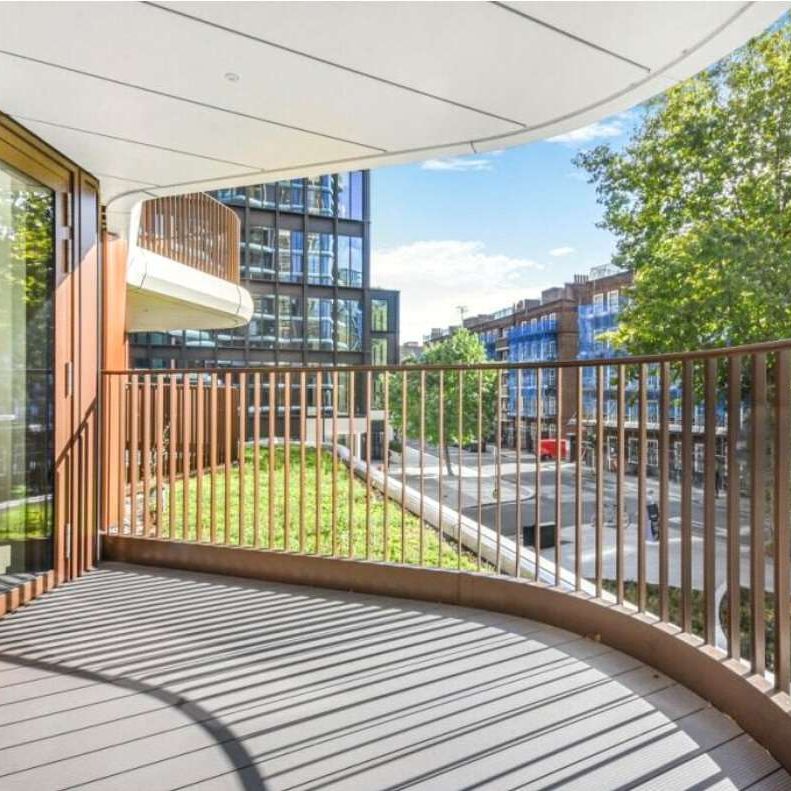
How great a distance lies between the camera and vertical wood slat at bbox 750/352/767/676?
1.40m

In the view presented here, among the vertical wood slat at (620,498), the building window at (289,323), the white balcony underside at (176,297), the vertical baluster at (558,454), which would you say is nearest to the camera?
the vertical wood slat at (620,498)

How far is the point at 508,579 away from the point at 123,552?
2119 millimetres

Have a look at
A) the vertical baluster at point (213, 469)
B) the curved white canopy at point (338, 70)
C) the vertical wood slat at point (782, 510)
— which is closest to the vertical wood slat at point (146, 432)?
the vertical baluster at point (213, 469)

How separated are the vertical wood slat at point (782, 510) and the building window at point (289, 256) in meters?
19.2

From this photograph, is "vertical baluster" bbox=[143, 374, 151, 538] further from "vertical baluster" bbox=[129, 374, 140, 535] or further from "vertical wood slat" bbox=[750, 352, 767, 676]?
"vertical wood slat" bbox=[750, 352, 767, 676]

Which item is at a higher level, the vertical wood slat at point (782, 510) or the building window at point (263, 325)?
the building window at point (263, 325)

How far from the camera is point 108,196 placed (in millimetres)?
3242

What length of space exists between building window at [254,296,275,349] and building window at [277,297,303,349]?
24 centimetres

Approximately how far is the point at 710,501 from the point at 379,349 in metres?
20.3

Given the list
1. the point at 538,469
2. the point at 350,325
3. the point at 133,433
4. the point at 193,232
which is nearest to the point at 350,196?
the point at 350,325

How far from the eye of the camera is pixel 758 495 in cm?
141

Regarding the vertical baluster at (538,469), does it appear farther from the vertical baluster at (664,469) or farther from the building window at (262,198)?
the building window at (262,198)

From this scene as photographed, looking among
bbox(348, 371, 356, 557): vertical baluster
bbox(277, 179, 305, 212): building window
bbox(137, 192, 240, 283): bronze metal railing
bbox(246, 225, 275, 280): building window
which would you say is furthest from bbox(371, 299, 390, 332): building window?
bbox(348, 371, 356, 557): vertical baluster

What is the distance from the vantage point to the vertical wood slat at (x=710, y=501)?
157 centimetres
